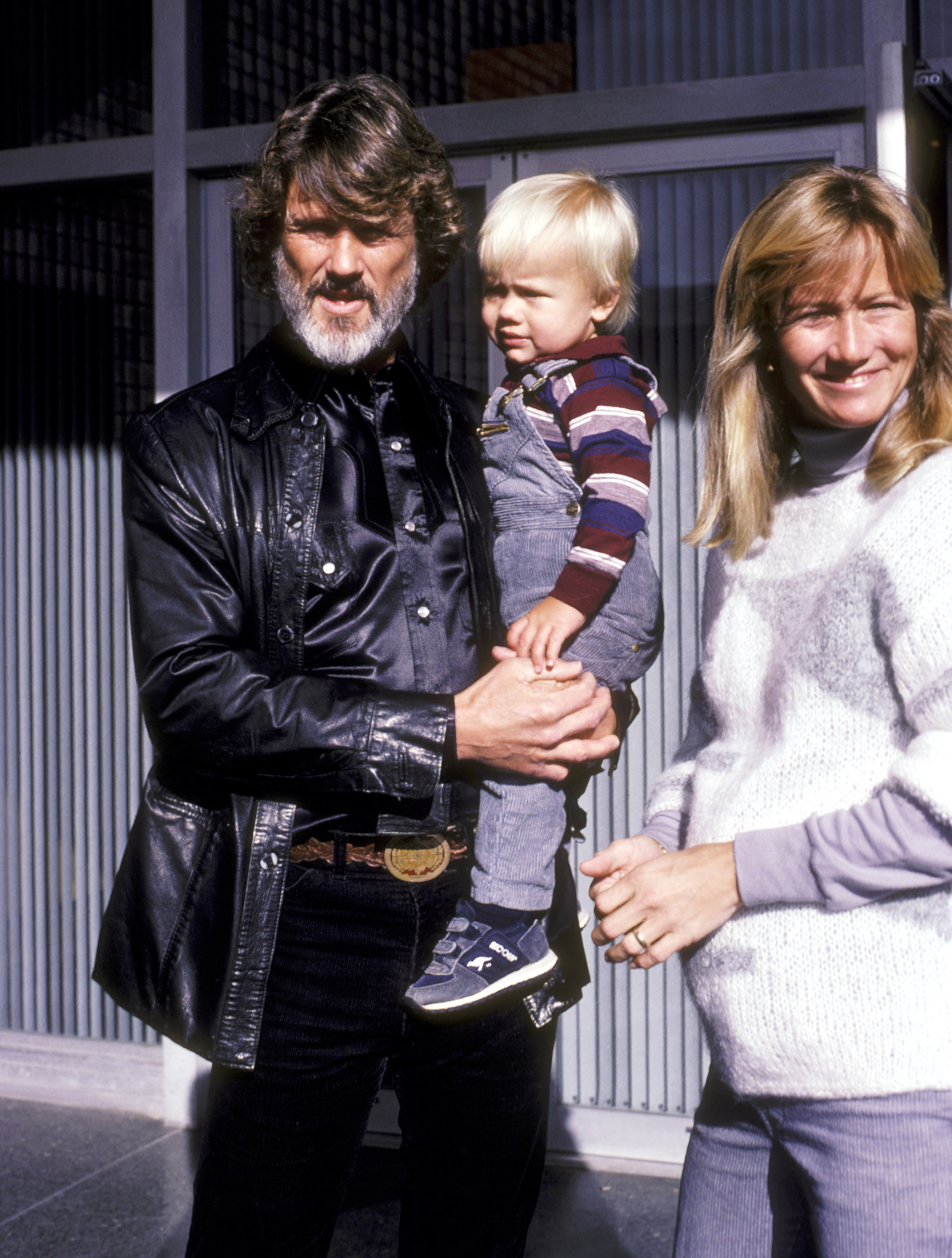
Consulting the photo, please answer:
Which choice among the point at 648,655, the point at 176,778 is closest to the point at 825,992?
the point at 648,655

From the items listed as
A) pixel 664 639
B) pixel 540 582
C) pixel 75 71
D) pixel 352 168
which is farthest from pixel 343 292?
pixel 75 71

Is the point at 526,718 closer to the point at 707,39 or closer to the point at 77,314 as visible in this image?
the point at 707,39

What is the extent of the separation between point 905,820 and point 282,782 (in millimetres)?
860

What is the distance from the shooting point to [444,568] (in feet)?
6.36

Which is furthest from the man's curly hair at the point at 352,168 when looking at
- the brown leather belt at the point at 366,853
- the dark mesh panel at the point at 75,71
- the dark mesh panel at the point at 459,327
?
the dark mesh panel at the point at 75,71

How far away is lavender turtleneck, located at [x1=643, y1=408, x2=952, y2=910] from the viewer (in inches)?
50.7

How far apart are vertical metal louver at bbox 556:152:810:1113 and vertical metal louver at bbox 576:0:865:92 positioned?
0.87 ft

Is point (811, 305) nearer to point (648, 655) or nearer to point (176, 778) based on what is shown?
point (648, 655)

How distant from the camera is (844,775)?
1.39 meters

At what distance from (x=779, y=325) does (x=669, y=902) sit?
725 mm

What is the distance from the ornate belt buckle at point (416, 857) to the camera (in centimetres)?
183

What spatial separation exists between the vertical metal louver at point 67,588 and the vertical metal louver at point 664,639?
141 centimetres

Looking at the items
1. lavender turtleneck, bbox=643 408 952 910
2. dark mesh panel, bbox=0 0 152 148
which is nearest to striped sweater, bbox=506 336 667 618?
lavender turtleneck, bbox=643 408 952 910

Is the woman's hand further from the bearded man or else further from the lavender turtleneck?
the bearded man
